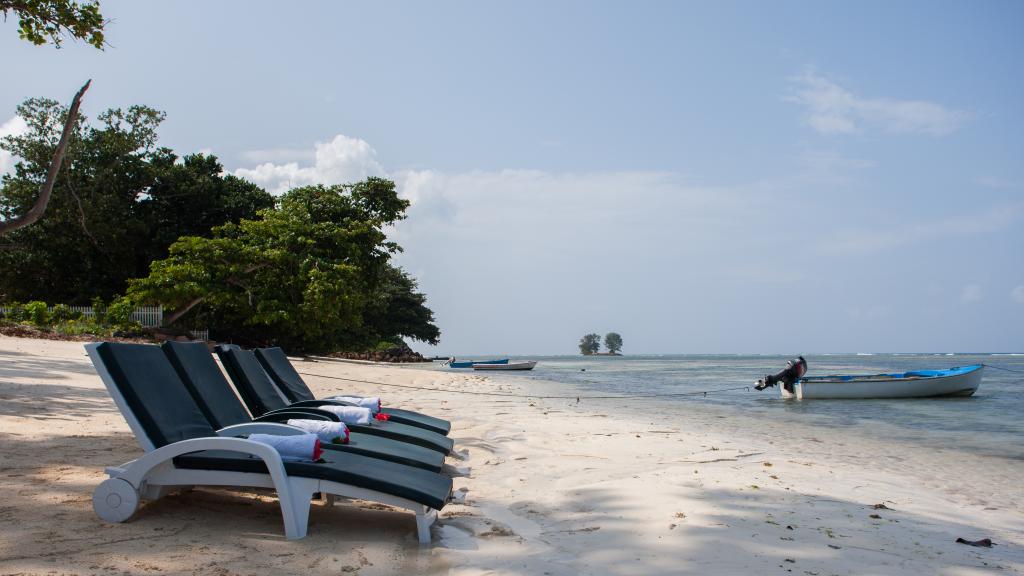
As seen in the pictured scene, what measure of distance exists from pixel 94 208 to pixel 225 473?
29.7m

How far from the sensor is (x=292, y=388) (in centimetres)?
714

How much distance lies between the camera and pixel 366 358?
37.4m

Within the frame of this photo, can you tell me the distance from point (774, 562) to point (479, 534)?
1.72 meters

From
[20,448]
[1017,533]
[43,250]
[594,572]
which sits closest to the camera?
[594,572]

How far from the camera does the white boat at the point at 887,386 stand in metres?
20.5

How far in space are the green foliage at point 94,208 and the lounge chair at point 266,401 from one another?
25915 millimetres

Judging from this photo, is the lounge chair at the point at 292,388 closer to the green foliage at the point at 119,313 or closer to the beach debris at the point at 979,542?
the beach debris at the point at 979,542

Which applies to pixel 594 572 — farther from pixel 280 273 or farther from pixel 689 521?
pixel 280 273

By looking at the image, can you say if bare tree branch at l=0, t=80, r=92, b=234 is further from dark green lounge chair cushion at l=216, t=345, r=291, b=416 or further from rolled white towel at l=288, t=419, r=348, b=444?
rolled white towel at l=288, t=419, r=348, b=444

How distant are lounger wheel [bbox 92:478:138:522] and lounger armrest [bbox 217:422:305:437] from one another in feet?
1.95

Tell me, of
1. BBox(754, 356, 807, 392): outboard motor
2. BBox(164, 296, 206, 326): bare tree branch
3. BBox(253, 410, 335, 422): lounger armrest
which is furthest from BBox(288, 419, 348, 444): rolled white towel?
BBox(164, 296, 206, 326): bare tree branch

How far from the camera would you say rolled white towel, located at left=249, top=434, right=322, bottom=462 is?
13.2ft

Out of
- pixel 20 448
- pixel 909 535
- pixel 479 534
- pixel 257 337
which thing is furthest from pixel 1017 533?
Answer: pixel 257 337

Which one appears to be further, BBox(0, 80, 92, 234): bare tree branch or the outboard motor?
the outboard motor
